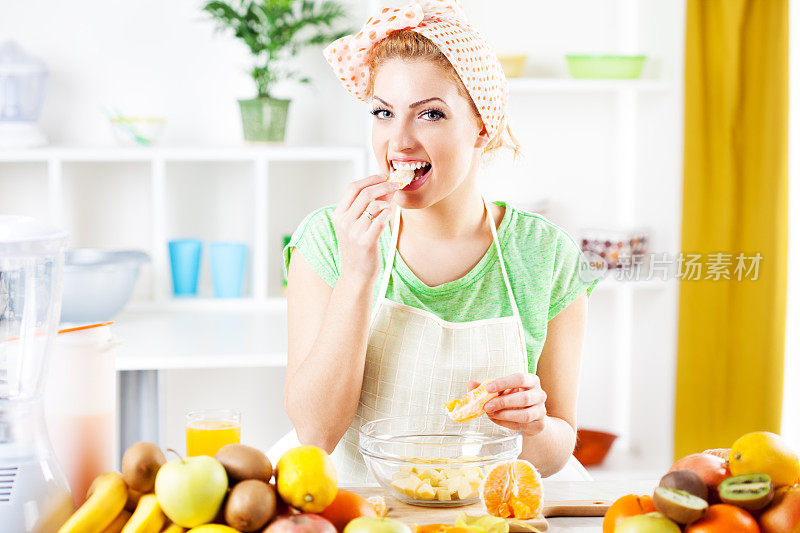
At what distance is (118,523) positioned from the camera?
89 cm

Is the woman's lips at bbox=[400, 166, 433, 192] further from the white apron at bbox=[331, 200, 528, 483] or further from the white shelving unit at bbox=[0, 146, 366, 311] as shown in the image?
the white shelving unit at bbox=[0, 146, 366, 311]

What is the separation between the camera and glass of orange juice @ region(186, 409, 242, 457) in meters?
1.51

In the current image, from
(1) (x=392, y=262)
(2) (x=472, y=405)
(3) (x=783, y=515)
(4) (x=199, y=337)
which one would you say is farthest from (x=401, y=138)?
(4) (x=199, y=337)

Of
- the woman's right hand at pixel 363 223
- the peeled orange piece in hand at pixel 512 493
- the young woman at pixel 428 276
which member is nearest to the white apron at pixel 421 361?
the young woman at pixel 428 276

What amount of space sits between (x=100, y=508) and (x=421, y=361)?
809 millimetres

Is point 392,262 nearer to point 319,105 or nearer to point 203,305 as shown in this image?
point 203,305

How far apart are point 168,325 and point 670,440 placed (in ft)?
5.62

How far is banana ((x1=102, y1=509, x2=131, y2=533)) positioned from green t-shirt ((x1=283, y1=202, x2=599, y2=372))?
2.57ft

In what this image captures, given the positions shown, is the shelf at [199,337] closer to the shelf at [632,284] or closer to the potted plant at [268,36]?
the potted plant at [268,36]

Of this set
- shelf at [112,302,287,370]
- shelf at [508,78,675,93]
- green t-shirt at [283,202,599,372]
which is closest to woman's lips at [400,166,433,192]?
green t-shirt at [283,202,599,372]

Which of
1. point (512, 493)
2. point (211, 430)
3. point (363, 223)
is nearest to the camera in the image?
point (512, 493)

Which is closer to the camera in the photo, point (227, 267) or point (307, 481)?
point (307, 481)

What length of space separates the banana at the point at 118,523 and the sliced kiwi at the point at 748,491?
593mm

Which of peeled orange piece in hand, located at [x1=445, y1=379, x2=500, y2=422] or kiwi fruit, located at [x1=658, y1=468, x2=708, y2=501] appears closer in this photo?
kiwi fruit, located at [x1=658, y1=468, x2=708, y2=501]
